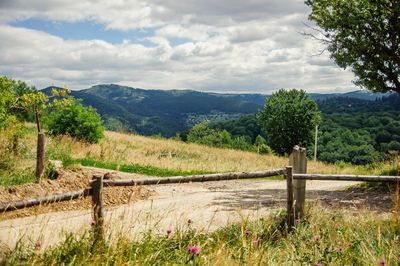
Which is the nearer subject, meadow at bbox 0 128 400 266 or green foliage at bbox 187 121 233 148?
meadow at bbox 0 128 400 266

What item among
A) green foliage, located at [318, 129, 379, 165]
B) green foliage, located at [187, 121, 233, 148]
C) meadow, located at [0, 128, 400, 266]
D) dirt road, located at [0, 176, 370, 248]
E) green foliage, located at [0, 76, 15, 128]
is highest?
green foliage, located at [0, 76, 15, 128]

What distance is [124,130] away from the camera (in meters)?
42.7

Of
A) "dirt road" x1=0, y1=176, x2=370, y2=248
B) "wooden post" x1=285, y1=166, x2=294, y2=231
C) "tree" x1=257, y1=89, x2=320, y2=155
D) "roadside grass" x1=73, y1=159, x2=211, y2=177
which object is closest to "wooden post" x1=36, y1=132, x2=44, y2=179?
"dirt road" x1=0, y1=176, x2=370, y2=248

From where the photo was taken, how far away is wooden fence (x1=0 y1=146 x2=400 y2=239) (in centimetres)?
639

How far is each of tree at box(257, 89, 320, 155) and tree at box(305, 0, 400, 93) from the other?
100.0ft

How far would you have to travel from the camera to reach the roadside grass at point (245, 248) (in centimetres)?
544

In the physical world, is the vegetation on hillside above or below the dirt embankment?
below

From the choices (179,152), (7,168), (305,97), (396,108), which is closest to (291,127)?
(305,97)

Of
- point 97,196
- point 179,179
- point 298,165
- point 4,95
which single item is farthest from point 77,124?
point 97,196

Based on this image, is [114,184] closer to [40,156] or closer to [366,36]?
[40,156]

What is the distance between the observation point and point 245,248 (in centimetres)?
637

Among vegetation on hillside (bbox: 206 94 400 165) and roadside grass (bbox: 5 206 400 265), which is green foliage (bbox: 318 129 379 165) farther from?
roadside grass (bbox: 5 206 400 265)

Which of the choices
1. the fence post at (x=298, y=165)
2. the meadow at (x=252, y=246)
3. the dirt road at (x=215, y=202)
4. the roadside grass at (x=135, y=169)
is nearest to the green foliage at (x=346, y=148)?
the roadside grass at (x=135, y=169)

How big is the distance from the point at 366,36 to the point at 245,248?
12.1 metres
